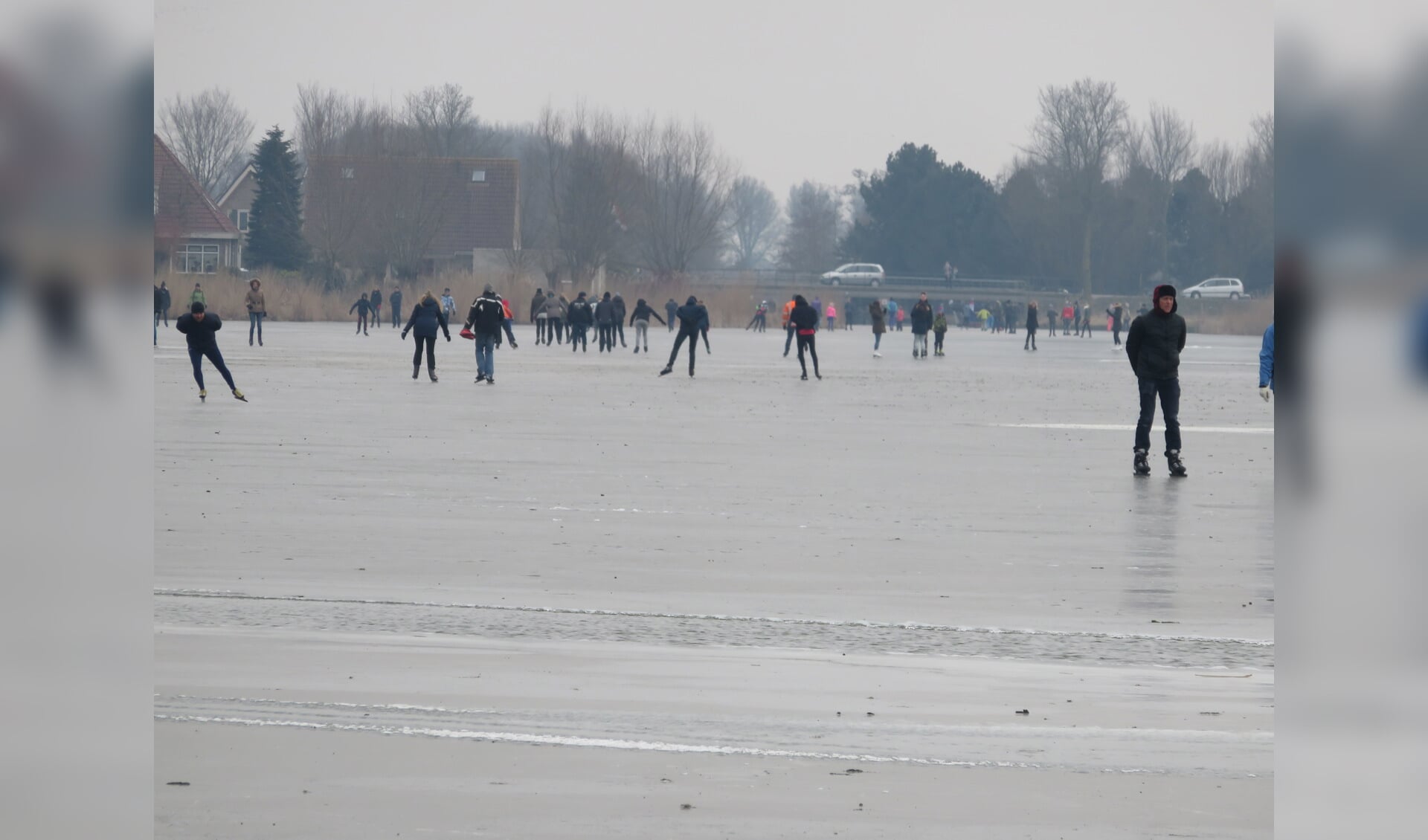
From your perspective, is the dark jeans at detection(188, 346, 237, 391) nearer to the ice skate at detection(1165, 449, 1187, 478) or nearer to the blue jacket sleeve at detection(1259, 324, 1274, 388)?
the ice skate at detection(1165, 449, 1187, 478)

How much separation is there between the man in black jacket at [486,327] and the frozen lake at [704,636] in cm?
1003

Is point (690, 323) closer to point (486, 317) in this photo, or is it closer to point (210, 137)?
point (486, 317)

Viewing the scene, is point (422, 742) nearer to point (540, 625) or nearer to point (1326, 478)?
point (540, 625)

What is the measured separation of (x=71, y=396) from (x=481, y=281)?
72.7m

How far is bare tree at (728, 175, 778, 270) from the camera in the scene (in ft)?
554

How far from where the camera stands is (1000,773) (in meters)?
5.13

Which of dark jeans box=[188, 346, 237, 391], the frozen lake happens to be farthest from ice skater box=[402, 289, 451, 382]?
the frozen lake

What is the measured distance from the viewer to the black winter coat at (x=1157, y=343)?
15680 mm

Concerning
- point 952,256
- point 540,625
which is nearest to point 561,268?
point 952,256

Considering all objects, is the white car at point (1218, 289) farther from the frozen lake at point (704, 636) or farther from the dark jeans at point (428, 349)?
the frozen lake at point (704, 636)

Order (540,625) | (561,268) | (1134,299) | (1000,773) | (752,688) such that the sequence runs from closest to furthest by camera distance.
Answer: (1000,773) → (752,688) → (540,625) → (561,268) → (1134,299)

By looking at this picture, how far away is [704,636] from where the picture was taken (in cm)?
754

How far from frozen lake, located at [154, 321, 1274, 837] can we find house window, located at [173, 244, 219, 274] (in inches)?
1827

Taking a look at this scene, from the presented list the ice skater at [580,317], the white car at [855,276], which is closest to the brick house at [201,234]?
the ice skater at [580,317]
